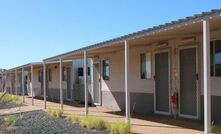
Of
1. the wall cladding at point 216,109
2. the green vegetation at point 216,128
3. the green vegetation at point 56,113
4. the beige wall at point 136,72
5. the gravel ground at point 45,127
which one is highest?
the beige wall at point 136,72

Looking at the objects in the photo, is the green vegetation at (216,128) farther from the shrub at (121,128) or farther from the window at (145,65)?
the window at (145,65)

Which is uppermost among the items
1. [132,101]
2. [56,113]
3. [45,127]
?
[132,101]

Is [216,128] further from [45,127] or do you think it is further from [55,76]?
[55,76]

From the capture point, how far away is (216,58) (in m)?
11.1

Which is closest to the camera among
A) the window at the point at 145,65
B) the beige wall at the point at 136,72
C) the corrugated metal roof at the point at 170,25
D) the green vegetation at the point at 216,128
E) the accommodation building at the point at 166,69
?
the corrugated metal roof at the point at 170,25

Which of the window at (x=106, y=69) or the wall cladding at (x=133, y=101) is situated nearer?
the wall cladding at (x=133, y=101)

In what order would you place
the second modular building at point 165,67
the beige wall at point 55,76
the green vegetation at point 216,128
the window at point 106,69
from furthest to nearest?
1. the beige wall at point 55,76
2. the window at point 106,69
3. the second modular building at point 165,67
4. the green vegetation at point 216,128

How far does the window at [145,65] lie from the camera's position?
48.9 feet

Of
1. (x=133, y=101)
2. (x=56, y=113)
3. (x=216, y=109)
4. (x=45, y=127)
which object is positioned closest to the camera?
(x=216, y=109)

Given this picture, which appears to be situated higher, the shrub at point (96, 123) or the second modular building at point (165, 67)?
the second modular building at point (165, 67)

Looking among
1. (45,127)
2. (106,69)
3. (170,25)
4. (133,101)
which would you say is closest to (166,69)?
(133,101)

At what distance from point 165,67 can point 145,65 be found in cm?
153

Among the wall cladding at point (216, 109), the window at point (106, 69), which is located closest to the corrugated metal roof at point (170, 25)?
the wall cladding at point (216, 109)

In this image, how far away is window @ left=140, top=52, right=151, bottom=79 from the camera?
1490 centimetres
